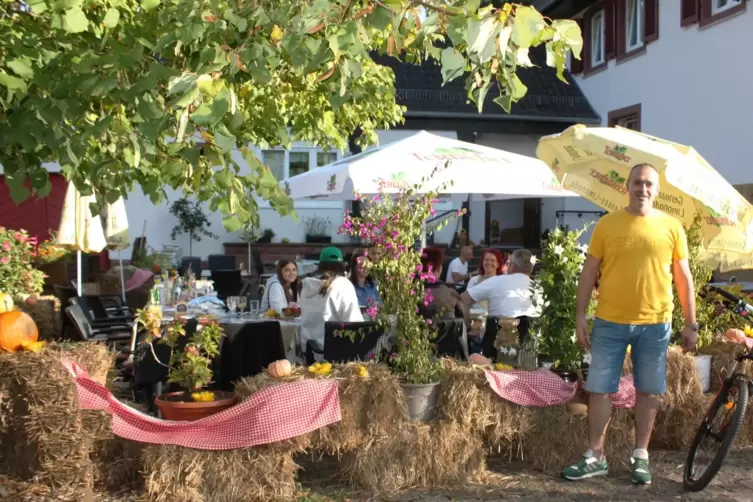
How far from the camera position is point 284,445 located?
448 centimetres

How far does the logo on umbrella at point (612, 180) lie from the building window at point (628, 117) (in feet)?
36.6

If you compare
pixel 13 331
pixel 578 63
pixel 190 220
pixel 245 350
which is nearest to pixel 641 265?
pixel 245 350

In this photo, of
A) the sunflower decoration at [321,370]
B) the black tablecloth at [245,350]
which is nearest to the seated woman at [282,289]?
the black tablecloth at [245,350]

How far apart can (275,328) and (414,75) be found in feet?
46.4

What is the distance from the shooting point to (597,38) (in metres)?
19.3

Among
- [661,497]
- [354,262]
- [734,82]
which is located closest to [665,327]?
[661,497]

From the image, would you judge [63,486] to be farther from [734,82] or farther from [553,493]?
[734,82]

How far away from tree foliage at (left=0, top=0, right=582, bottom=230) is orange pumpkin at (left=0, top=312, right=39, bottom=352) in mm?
983

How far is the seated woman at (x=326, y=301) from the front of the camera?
629 centimetres

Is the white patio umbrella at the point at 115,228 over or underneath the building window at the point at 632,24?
underneath

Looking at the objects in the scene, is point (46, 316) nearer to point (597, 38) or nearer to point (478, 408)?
point (478, 408)

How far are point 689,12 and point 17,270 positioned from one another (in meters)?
11.8

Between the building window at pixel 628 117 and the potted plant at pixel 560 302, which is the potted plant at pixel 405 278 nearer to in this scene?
the potted plant at pixel 560 302

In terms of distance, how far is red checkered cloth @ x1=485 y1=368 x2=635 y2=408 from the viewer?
4.93 meters
